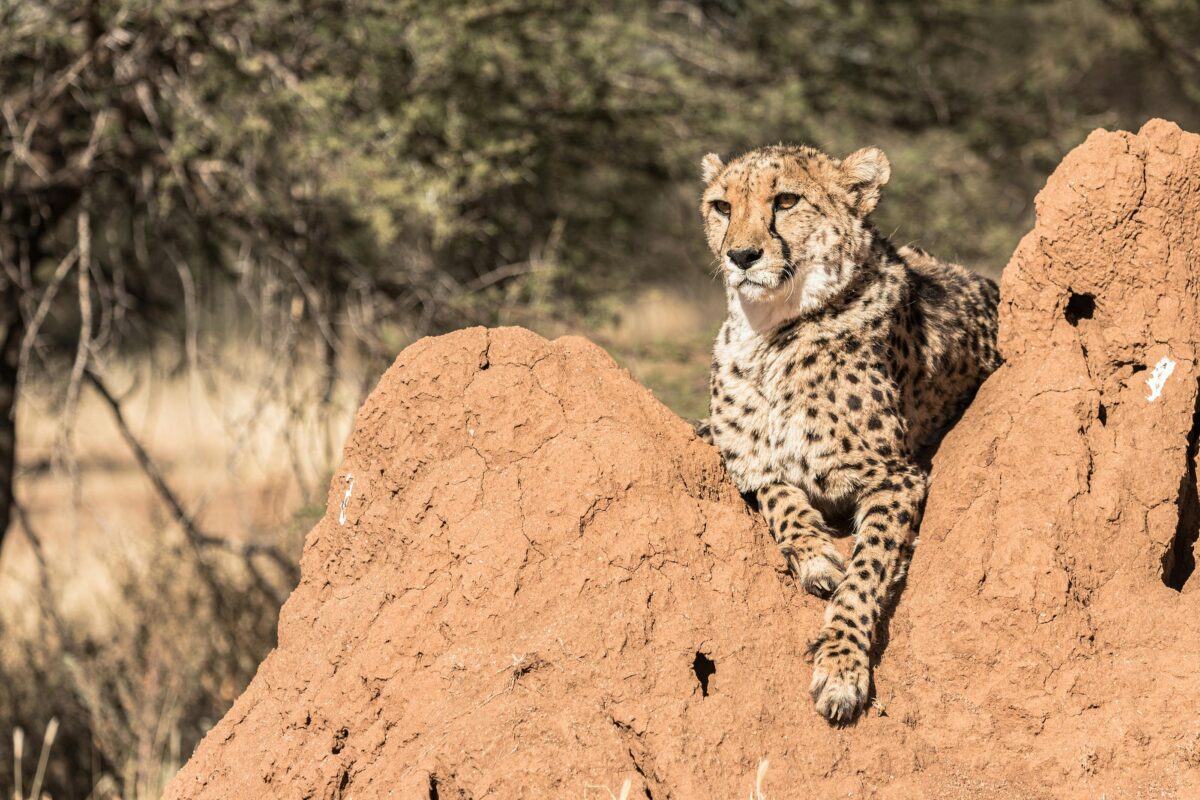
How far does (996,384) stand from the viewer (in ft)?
13.2

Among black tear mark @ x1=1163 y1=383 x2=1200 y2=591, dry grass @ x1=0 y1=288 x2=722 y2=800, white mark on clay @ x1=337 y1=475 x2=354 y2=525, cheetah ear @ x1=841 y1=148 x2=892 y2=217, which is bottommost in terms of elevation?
dry grass @ x1=0 y1=288 x2=722 y2=800

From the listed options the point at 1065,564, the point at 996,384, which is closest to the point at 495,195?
the point at 996,384

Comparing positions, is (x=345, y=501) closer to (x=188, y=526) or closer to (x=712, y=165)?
(x=712, y=165)

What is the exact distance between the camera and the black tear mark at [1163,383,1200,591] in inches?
152

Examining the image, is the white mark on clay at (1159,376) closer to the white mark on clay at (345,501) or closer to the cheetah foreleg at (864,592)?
the cheetah foreleg at (864,592)

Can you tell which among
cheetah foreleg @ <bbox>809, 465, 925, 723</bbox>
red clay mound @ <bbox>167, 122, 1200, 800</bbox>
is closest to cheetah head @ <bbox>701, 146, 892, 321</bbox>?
red clay mound @ <bbox>167, 122, 1200, 800</bbox>

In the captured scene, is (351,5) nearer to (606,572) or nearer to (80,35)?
(80,35)

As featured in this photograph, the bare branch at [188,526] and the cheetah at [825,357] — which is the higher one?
the cheetah at [825,357]

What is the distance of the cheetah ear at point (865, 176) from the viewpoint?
4234 millimetres

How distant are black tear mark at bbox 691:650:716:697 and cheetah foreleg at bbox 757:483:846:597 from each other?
386 mm

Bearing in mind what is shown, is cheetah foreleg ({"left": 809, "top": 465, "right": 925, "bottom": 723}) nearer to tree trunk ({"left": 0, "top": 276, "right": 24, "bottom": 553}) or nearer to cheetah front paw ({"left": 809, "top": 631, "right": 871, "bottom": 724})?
cheetah front paw ({"left": 809, "top": 631, "right": 871, "bottom": 724})

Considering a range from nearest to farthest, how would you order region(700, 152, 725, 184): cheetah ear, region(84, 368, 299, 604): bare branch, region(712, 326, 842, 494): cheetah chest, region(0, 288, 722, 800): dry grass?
region(712, 326, 842, 494): cheetah chest < region(700, 152, 725, 184): cheetah ear < region(0, 288, 722, 800): dry grass < region(84, 368, 299, 604): bare branch

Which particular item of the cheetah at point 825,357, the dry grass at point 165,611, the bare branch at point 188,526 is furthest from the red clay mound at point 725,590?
the bare branch at point 188,526

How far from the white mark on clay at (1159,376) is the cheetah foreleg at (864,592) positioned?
67 centimetres
